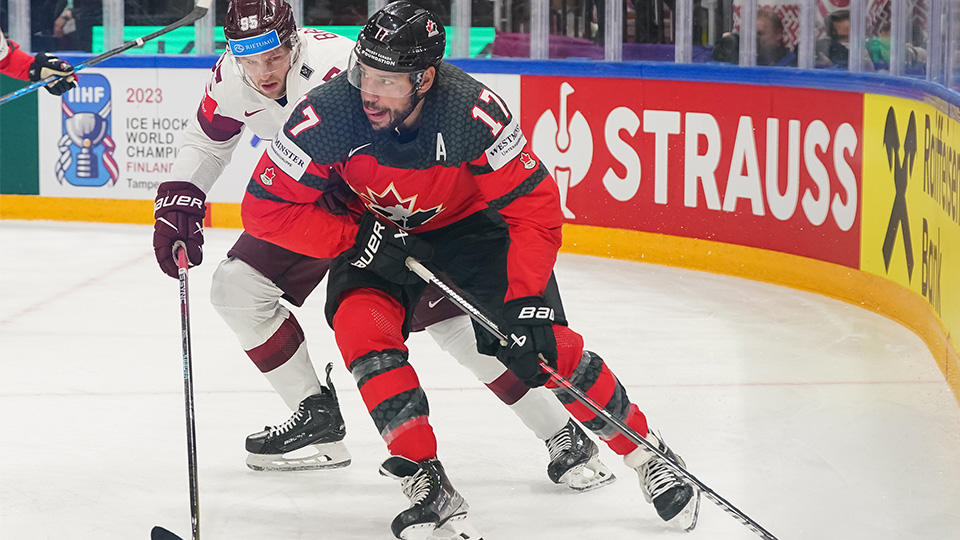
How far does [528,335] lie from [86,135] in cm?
606

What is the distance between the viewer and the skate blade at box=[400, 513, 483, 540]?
2775 millimetres

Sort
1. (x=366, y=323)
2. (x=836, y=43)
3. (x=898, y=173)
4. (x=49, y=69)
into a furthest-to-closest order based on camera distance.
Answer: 1. (x=49, y=69)
2. (x=836, y=43)
3. (x=898, y=173)
4. (x=366, y=323)

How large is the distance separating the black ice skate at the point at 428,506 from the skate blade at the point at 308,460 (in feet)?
1.98

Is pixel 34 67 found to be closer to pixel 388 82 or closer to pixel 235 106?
pixel 235 106

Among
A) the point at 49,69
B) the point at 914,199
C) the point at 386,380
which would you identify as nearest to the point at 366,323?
the point at 386,380

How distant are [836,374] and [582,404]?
1715 mm

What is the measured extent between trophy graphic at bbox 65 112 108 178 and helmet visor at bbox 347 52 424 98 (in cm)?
581

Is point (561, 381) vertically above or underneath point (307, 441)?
above

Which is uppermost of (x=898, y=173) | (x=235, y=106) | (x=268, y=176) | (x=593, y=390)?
(x=235, y=106)

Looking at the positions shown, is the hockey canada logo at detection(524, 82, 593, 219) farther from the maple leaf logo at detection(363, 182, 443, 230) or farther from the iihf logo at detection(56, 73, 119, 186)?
the maple leaf logo at detection(363, 182, 443, 230)

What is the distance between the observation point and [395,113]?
2729 mm

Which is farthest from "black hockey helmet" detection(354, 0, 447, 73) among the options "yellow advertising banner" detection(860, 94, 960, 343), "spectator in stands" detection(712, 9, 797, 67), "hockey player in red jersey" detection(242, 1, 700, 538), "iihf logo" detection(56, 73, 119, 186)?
"iihf logo" detection(56, 73, 119, 186)

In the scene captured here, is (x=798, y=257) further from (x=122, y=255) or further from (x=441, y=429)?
(x=122, y=255)

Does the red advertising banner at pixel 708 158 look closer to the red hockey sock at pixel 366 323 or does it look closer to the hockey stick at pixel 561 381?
the hockey stick at pixel 561 381
